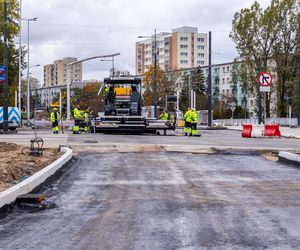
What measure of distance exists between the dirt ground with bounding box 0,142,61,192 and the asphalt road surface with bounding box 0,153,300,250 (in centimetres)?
67

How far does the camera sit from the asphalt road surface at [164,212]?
219 inches

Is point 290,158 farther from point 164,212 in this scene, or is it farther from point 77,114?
point 77,114

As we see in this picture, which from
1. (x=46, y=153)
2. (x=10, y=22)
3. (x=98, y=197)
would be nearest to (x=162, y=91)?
(x=10, y=22)

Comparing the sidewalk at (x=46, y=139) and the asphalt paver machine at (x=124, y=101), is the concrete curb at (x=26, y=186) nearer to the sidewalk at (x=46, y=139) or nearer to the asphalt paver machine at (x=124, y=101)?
the sidewalk at (x=46, y=139)

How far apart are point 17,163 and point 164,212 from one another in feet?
18.1

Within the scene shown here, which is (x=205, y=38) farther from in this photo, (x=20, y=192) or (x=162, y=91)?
(x=20, y=192)

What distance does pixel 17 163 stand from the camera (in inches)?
457

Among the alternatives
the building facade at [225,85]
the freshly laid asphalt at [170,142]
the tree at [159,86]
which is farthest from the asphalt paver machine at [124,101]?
the building facade at [225,85]

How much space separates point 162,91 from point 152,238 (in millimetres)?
80580

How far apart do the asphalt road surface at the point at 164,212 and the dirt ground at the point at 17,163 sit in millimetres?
672

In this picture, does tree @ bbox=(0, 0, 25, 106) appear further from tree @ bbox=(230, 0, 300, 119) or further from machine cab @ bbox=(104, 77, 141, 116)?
tree @ bbox=(230, 0, 300, 119)

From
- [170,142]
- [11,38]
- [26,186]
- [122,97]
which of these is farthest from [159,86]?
[26,186]

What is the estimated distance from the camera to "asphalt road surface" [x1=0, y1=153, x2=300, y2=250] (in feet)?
18.2

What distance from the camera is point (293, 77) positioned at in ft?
195
